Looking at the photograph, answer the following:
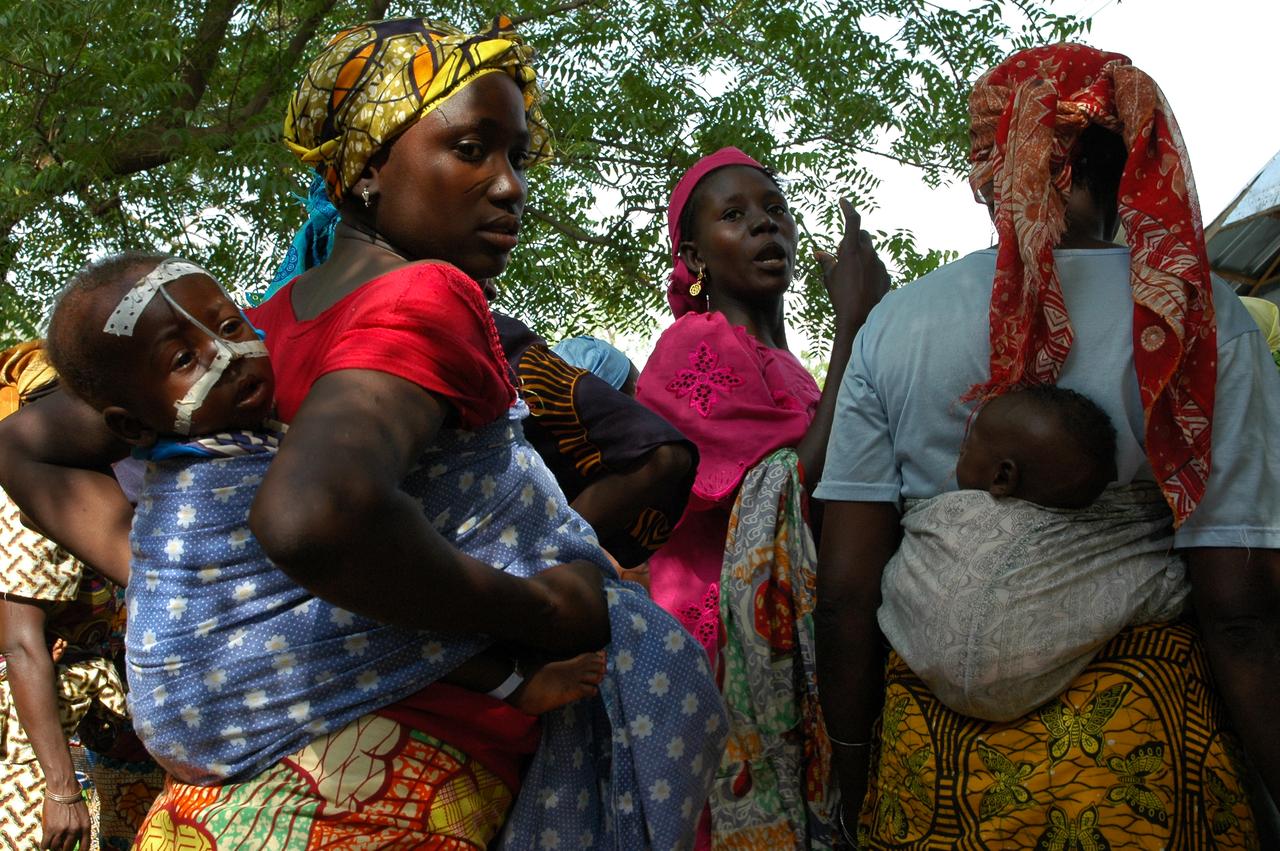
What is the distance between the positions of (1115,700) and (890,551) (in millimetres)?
530

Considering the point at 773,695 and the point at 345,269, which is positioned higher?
the point at 345,269

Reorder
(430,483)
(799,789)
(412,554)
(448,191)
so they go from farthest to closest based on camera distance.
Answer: (799,789), (448,191), (430,483), (412,554)

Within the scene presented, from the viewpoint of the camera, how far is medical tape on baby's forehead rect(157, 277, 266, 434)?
1.62 metres

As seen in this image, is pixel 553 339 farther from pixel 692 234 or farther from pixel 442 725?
pixel 442 725

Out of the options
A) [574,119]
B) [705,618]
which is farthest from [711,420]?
[574,119]

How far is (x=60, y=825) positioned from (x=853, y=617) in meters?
2.13

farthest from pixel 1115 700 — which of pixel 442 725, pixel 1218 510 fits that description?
pixel 442 725

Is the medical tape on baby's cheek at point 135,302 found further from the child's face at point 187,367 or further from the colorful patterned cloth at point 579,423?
the colorful patterned cloth at point 579,423

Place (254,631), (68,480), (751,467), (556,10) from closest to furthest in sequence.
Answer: (254,631)
(68,480)
(751,467)
(556,10)

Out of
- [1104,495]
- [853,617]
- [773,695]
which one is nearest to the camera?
[1104,495]

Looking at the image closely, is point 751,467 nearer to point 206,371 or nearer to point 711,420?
point 711,420

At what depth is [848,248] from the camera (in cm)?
354

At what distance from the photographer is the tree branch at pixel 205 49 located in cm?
677

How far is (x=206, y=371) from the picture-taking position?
5.38ft
